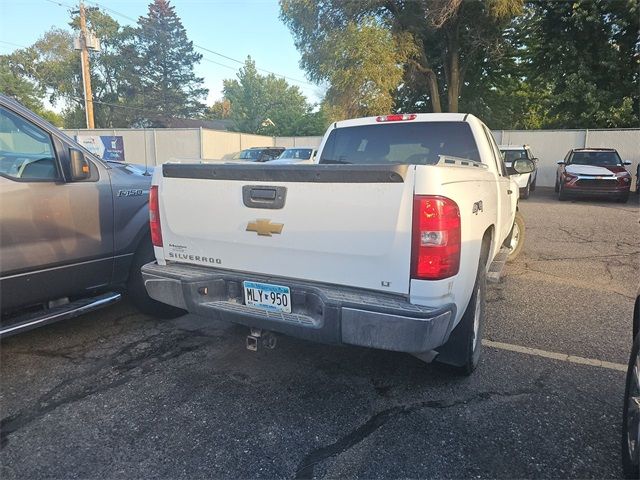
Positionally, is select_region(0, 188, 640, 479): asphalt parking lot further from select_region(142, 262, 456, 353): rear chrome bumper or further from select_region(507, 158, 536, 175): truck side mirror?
select_region(507, 158, 536, 175): truck side mirror

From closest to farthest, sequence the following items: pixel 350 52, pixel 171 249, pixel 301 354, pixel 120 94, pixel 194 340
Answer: pixel 171 249, pixel 301 354, pixel 194 340, pixel 350 52, pixel 120 94

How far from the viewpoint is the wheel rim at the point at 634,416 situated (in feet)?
6.80

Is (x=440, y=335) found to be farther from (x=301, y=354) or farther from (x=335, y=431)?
(x=301, y=354)

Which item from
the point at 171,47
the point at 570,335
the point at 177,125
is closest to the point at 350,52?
the point at 570,335

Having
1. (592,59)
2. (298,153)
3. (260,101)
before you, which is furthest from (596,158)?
(260,101)

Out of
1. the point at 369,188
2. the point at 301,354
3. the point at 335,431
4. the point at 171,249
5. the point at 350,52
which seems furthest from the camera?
the point at 350,52

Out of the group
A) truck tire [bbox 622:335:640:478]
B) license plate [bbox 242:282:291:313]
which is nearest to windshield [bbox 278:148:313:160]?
license plate [bbox 242:282:291:313]

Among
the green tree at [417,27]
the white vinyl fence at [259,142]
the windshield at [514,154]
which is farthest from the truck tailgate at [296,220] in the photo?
the green tree at [417,27]

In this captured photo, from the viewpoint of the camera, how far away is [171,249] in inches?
132

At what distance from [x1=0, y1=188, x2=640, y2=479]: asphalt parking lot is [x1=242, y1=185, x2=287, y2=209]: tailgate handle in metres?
1.28

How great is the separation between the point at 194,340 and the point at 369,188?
91.8 inches

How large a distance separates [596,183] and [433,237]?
14.1 meters

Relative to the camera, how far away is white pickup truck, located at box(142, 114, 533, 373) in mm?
2463

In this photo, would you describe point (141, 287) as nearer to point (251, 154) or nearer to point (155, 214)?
A: point (155, 214)
